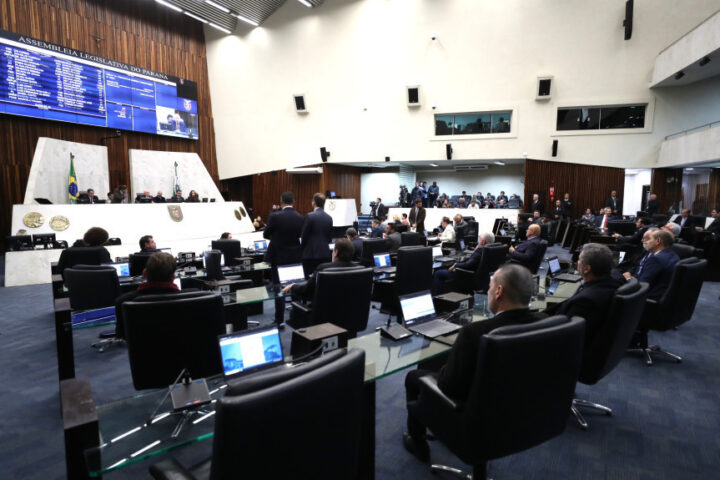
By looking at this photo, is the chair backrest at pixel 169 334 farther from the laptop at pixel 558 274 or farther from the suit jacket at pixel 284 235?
the laptop at pixel 558 274

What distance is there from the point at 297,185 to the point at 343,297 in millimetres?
13492

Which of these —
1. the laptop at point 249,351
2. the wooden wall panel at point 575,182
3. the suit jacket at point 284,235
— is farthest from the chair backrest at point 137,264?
the wooden wall panel at point 575,182

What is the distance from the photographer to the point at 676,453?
242 centimetres

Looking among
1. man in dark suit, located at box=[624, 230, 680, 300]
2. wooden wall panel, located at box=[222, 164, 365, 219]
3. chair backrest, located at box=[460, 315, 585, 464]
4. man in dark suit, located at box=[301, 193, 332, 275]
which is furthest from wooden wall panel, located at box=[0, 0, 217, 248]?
man in dark suit, located at box=[624, 230, 680, 300]

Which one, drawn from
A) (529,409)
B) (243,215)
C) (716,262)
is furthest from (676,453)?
(243,215)

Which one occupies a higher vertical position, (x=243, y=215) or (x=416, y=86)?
(x=416, y=86)

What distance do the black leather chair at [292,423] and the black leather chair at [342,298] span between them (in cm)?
190

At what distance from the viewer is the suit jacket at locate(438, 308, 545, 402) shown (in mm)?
1712

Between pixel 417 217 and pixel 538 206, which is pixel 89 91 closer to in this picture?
pixel 417 217

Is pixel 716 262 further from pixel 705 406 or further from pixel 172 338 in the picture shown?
pixel 172 338

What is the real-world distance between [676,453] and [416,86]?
13.3m

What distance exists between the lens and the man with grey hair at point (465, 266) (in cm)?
531

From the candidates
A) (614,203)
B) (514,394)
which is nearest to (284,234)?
(514,394)

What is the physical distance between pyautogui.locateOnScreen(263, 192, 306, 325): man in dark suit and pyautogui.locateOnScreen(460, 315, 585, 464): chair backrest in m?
3.68
